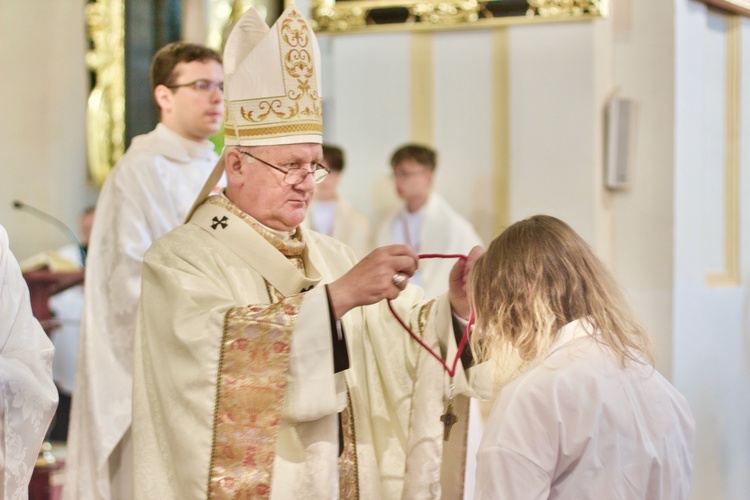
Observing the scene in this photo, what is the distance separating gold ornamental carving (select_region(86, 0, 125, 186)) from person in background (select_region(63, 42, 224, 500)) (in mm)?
2765

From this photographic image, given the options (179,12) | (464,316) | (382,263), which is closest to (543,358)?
(382,263)

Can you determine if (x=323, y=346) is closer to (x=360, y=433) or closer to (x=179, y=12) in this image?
(x=360, y=433)

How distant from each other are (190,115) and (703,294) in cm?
334

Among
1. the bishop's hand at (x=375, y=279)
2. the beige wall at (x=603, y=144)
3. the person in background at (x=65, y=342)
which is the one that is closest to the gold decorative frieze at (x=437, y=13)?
the beige wall at (x=603, y=144)

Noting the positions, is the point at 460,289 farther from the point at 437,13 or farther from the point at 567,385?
the point at 437,13

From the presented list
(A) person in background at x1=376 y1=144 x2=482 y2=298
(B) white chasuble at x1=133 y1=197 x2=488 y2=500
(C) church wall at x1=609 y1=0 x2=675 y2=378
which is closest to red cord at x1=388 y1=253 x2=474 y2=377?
(B) white chasuble at x1=133 y1=197 x2=488 y2=500

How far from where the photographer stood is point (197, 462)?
9.81 feet

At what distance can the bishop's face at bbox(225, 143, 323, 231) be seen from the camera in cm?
326

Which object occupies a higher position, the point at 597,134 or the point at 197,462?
the point at 597,134

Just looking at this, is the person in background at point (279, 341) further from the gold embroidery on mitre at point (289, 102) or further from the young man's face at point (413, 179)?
the young man's face at point (413, 179)

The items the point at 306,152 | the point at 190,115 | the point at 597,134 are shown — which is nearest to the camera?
the point at 306,152

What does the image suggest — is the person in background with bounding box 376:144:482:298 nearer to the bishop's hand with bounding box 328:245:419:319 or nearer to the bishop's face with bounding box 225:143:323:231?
the bishop's face with bounding box 225:143:323:231

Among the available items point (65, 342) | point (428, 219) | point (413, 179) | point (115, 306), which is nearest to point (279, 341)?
point (115, 306)

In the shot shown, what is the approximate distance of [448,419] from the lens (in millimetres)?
3301
